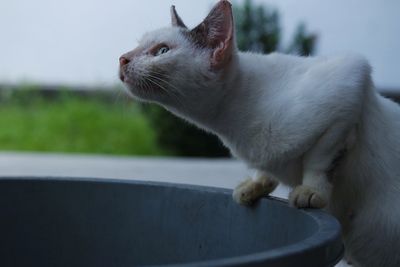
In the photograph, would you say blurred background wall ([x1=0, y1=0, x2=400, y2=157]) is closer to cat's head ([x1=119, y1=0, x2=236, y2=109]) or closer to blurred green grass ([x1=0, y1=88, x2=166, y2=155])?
blurred green grass ([x1=0, y1=88, x2=166, y2=155])

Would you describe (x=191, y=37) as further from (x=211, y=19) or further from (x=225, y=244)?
(x=225, y=244)

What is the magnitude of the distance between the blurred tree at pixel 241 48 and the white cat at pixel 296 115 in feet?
11.2

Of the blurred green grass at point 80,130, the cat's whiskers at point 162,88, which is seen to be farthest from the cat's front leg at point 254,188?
the blurred green grass at point 80,130

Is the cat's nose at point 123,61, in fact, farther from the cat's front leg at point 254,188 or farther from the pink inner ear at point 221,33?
the cat's front leg at point 254,188

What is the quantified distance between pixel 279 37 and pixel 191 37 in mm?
3725

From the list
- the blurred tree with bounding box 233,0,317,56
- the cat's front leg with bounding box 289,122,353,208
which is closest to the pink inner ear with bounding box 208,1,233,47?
the cat's front leg with bounding box 289,122,353,208

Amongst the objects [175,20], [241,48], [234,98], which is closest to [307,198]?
[234,98]

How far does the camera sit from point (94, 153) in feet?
17.9

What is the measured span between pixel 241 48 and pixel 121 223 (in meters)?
3.71

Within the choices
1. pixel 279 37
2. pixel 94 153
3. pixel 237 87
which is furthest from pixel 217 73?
pixel 94 153

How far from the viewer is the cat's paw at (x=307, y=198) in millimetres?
1196

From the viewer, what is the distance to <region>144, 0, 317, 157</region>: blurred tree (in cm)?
492

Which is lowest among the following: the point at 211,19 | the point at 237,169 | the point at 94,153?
the point at 94,153

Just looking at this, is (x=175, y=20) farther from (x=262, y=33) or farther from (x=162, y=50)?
(x=262, y=33)
